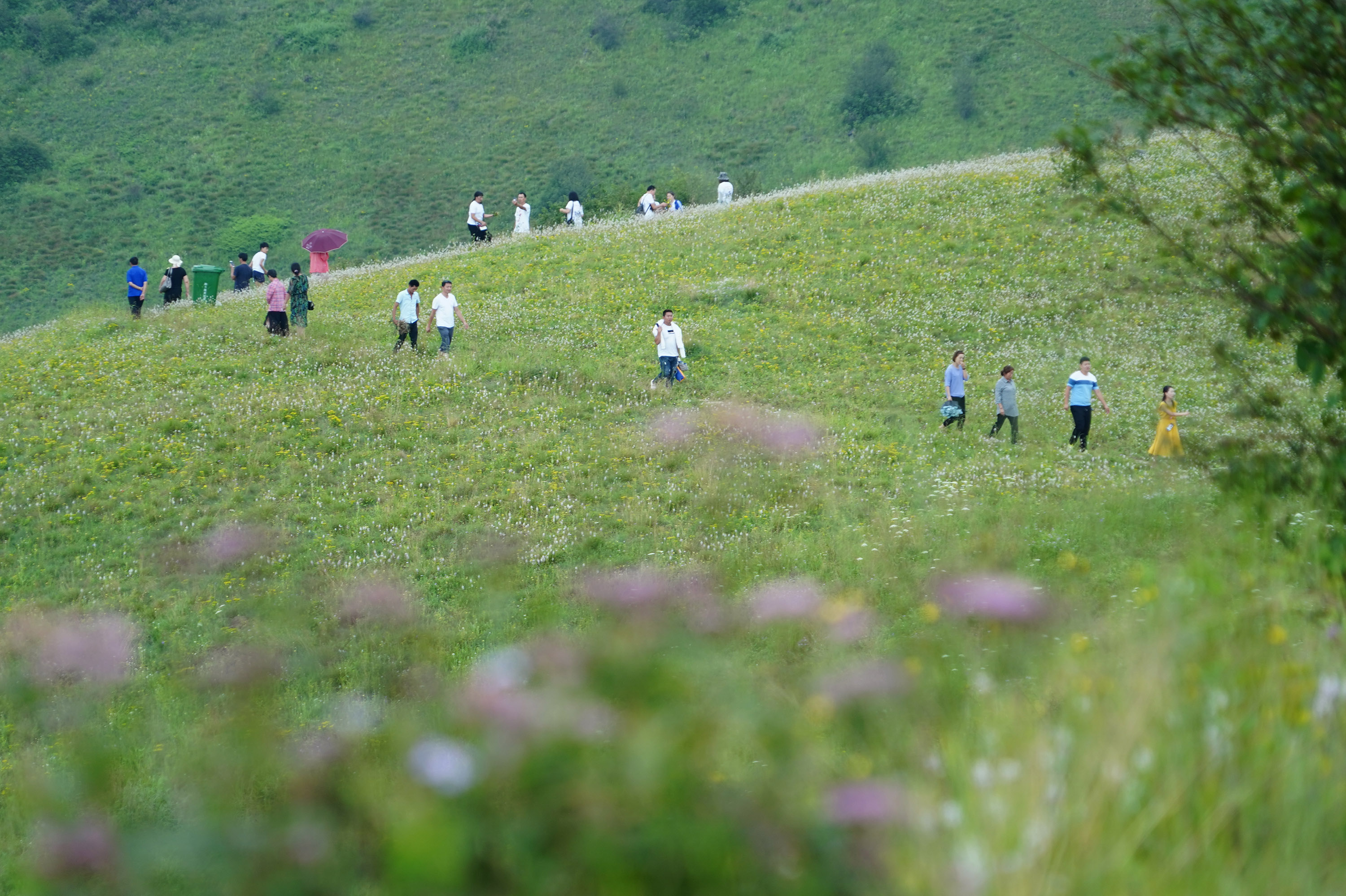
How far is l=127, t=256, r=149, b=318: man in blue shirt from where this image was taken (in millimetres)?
25875

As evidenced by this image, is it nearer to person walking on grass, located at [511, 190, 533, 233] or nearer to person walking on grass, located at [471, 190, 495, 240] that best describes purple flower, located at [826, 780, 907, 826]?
person walking on grass, located at [471, 190, 495, 240]

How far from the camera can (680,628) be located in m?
4.47

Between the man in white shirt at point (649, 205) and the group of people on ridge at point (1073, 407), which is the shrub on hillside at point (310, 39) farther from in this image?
the group of people on ridge at point (1073, 407)

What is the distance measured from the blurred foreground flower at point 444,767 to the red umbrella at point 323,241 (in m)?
30.9

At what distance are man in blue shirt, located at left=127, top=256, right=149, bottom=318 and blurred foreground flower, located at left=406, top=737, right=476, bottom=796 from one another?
83.2ft

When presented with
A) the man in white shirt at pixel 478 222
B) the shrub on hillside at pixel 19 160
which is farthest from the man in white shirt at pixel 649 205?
the shrub on hillside at pixel 19 160

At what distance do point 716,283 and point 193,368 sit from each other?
12772 mm

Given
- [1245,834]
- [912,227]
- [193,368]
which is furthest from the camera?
[912,227]

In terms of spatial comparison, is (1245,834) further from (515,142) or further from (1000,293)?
(515,142)

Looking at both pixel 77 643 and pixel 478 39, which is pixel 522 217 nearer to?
pixel 77 643

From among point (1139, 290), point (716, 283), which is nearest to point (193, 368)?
point (716, 283)

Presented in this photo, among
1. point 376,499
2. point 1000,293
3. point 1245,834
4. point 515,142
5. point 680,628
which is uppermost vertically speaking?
point 515,142

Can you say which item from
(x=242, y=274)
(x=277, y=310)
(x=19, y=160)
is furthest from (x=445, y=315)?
(x=19, y=160)

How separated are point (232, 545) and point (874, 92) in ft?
210
